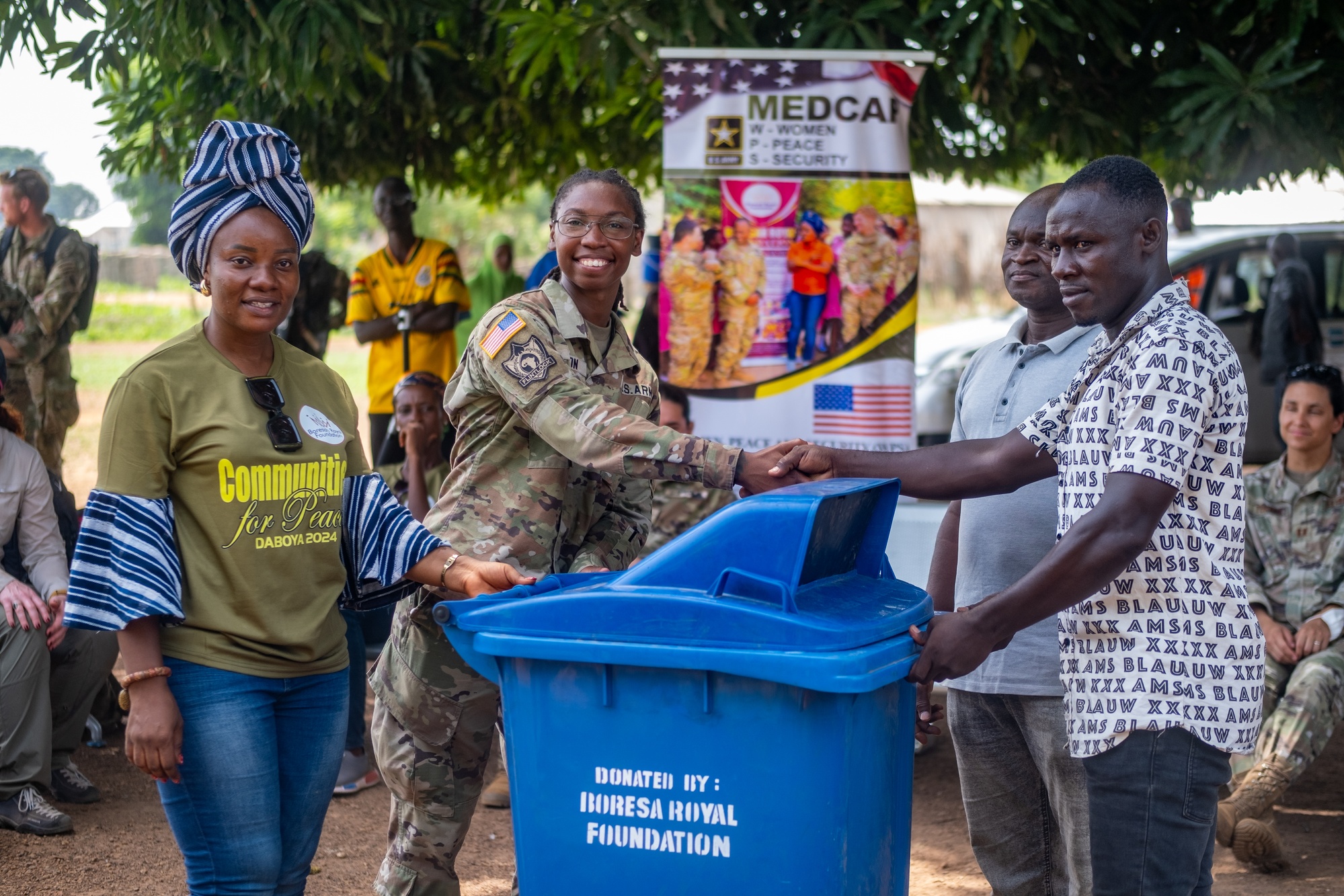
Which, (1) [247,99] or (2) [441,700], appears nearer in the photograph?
(2) [441,700]

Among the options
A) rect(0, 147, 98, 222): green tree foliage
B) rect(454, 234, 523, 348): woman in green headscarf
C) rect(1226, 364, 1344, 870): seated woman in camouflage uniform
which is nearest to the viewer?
rect(1226, 364, 1344, 870): seated woman in camouflage uniform

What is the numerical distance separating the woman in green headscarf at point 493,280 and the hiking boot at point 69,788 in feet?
19.0

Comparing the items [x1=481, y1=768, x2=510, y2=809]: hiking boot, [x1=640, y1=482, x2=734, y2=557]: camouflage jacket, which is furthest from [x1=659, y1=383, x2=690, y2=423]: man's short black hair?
[x1=481, y1=768, x2=510, y2=809]: hiking boot

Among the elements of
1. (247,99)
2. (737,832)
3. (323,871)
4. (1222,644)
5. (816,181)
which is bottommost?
(323,871)

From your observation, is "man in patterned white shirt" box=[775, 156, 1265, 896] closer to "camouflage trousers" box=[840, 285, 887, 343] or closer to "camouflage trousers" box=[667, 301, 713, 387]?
"camouflage trousers" box=[840, 285, 887, 343]

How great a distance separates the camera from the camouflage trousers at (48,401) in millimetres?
6566

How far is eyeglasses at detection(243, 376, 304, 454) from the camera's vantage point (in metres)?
2.20

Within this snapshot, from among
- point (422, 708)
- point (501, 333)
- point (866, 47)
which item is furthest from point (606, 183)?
point (866, 47)

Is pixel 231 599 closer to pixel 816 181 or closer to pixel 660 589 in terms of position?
pixel 660 589

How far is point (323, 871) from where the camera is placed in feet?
13.1

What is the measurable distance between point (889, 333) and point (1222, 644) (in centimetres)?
271

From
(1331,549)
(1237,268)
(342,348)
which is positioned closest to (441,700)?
(1331,549)

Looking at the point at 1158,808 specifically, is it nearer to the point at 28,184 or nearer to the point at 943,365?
the point at 28,184

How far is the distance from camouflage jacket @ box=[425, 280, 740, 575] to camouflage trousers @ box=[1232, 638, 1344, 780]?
7.99 ft
